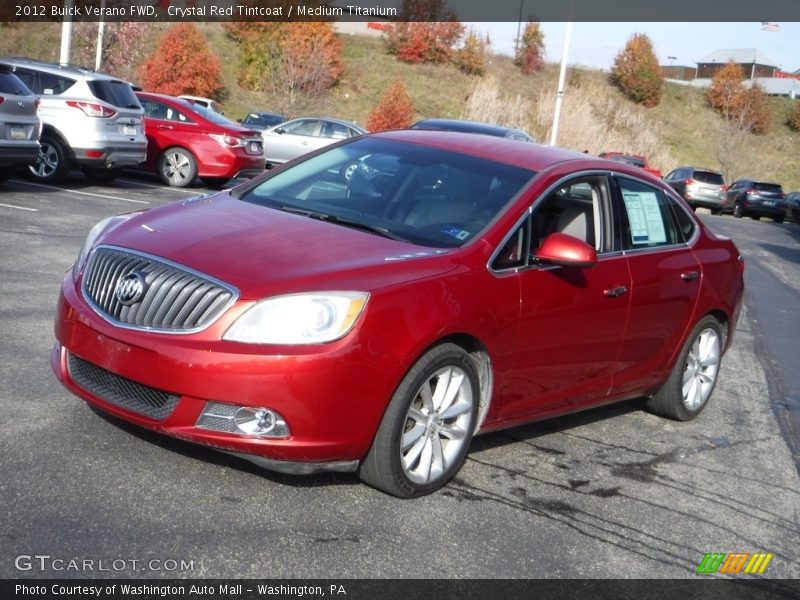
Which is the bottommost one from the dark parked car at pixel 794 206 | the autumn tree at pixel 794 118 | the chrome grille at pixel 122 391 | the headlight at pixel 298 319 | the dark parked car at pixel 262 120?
the dark parked car at pixel 794 206

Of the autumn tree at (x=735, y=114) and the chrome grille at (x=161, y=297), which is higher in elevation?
the autumn tree at (x=735, y=114)

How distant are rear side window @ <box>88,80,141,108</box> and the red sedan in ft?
6.03

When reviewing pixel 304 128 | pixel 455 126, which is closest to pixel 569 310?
pixel 455 126

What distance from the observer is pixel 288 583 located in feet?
12.3

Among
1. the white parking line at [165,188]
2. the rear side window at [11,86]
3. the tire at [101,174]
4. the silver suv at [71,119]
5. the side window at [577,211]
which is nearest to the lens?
the side window at [577,211]

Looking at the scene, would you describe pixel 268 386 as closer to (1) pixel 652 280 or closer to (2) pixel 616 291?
(2) pixel 616 291

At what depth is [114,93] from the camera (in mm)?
16797

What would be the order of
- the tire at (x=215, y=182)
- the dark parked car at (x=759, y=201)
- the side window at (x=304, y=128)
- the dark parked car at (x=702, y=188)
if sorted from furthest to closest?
the dark parked car at (x=759, y=201), the dark parked car at (x=702, y=188), the side window at (x=304, y=128), the tire at (x=215, y=182)

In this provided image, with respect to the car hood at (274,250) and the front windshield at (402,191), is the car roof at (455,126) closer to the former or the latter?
the front windshield at (402,191)

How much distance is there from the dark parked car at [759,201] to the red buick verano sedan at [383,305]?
35.0 m

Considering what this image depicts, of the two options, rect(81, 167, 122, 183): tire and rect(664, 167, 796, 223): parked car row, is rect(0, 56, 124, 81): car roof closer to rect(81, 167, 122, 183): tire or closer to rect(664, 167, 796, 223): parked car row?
rect(81, 167, 122, 183): tire

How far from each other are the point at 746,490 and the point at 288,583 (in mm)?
2882

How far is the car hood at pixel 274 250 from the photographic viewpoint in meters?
4.47

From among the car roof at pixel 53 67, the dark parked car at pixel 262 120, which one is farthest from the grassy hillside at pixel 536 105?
the car roof at pixel 53 67
